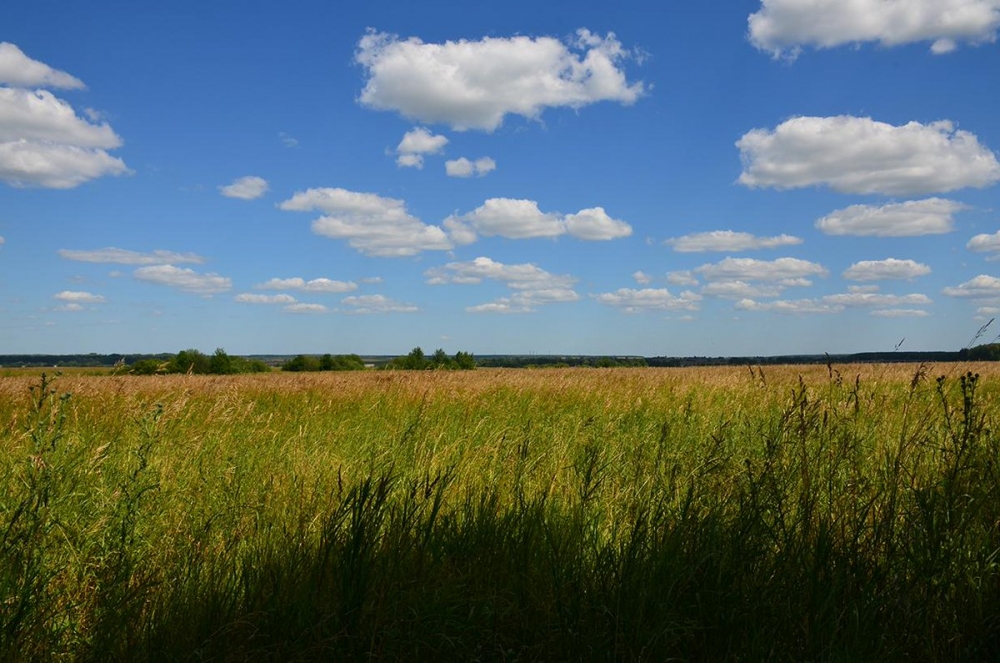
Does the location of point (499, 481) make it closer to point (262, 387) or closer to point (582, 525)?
point (582, 525)

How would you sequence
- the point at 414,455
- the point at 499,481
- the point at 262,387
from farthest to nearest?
the point at 262,387
the point at 414,455
the point at 499,481

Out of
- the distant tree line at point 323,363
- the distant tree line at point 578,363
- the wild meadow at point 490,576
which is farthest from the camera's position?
the distant tree line at point 323,363

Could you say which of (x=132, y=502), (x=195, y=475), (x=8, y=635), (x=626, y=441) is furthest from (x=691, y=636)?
(x=626, y=441)

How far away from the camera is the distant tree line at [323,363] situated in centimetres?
6040

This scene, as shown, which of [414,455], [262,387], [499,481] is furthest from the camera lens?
[262,387]

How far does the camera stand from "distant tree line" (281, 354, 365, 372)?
6040 cm

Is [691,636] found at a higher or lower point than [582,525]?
lower

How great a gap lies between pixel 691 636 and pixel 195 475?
3644mm

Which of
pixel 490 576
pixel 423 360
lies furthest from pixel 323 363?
pixel 490 576

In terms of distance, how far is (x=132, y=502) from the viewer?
130 inches

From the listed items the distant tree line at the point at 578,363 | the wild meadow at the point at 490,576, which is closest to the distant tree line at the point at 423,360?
the distant tree line at the point at 578,363

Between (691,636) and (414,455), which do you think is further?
(414,455)

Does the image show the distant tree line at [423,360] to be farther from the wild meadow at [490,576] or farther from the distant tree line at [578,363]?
the wild meadow at [490,576]

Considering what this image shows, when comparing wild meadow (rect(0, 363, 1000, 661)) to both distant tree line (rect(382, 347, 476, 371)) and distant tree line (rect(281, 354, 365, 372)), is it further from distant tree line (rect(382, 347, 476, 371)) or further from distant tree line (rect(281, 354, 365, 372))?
distant tree line (rect(281, 354, 365, 372))
